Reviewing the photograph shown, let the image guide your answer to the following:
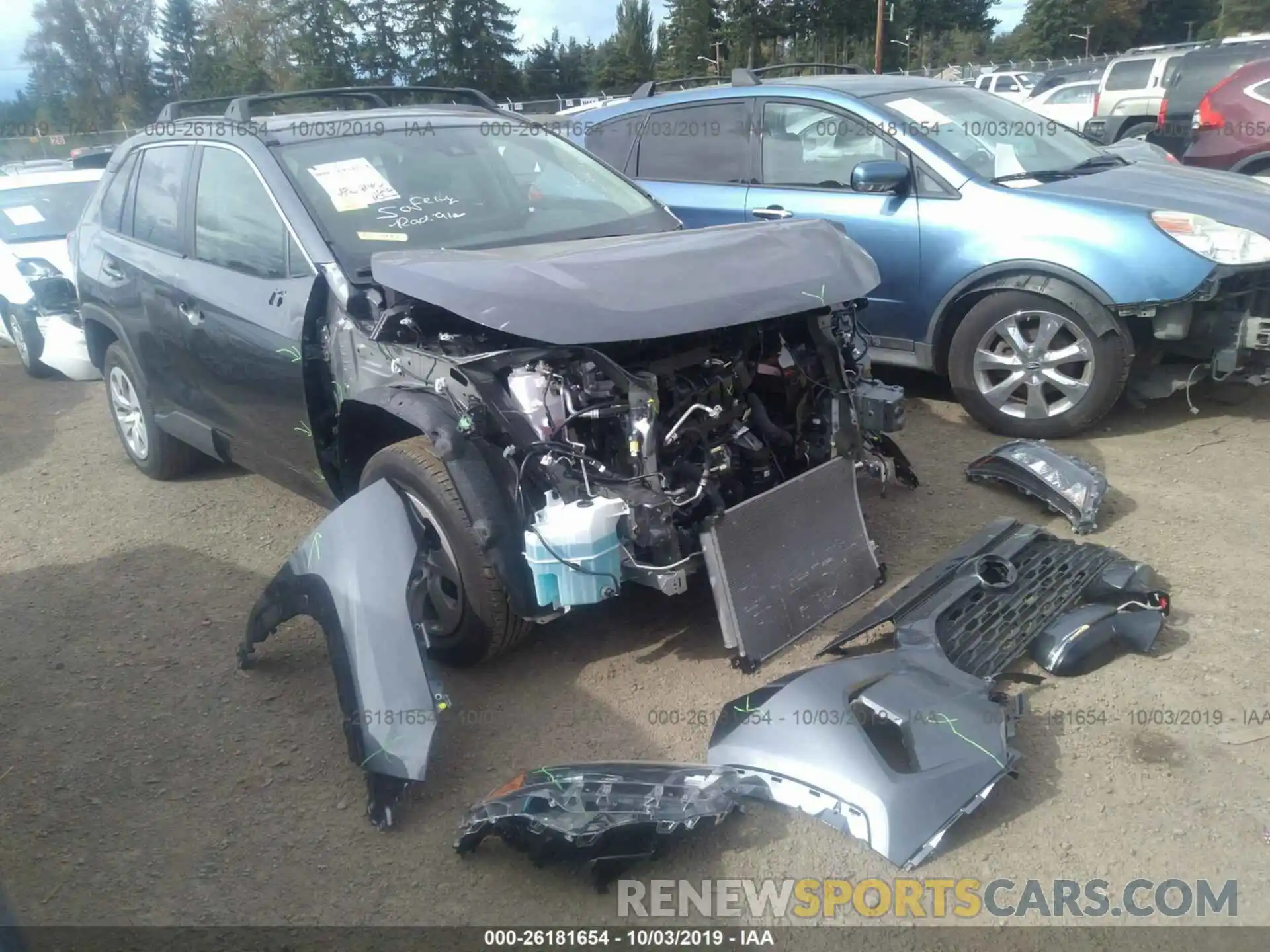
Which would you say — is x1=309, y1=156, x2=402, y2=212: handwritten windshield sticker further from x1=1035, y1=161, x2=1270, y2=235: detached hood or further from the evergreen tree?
the evergreen tree

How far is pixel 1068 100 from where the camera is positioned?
2031 cm

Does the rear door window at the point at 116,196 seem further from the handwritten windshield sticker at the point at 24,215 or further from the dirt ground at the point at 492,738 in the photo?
the handwritten windshield sticker at the point at 24,215

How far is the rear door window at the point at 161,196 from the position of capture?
4.58 metres

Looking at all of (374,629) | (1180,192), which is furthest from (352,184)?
(1180,192)

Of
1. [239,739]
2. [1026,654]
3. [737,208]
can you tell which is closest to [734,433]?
[1026,654]

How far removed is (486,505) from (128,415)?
3.50 metres

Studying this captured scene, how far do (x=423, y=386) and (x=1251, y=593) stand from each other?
10.1 feet

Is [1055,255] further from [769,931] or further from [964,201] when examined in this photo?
[769,931]

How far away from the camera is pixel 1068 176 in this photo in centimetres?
548

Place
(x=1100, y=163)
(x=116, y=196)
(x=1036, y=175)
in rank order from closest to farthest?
1. (x=116, y=196)
2. (x=1036, y=175)
3. (x=1100, y=163)

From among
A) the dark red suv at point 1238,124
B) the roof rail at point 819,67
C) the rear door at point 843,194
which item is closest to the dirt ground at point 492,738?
the rear door at point 843,194

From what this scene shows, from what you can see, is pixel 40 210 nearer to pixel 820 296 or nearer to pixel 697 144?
pixel 697 144

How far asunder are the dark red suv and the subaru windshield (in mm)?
5166

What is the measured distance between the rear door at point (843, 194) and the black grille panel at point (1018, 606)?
6.72 feet
